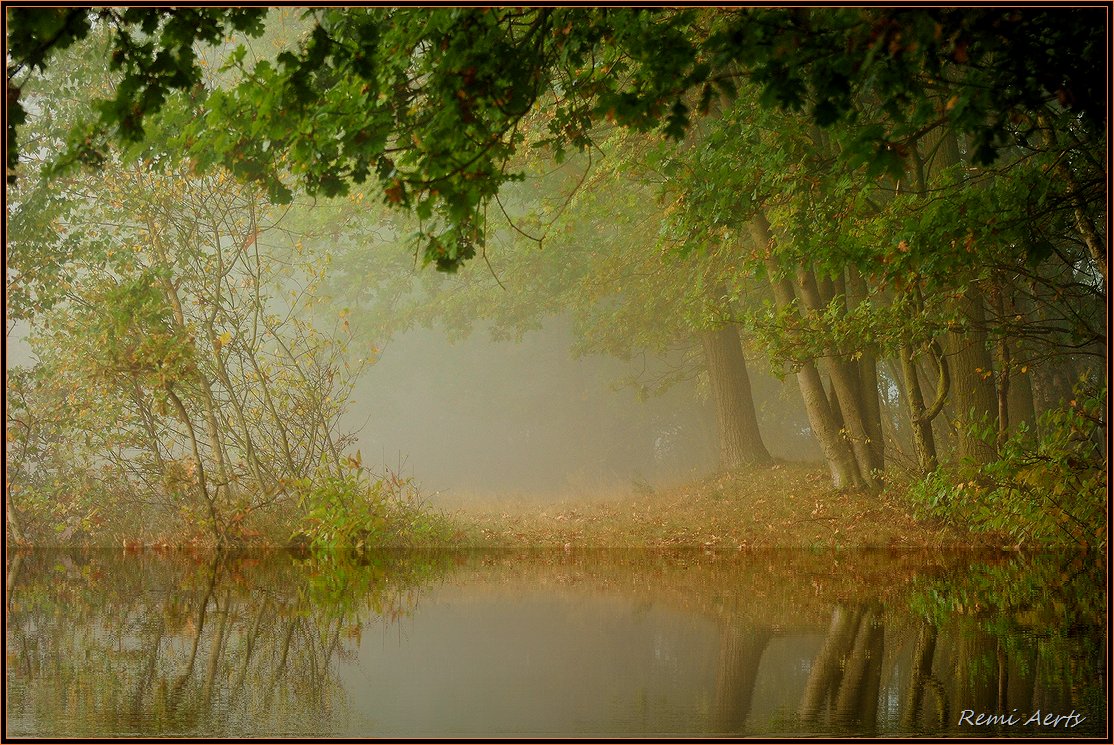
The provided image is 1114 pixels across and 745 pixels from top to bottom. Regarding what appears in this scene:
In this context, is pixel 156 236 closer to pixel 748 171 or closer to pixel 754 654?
pixel 748 171

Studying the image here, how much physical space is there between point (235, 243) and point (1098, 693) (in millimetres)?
12136

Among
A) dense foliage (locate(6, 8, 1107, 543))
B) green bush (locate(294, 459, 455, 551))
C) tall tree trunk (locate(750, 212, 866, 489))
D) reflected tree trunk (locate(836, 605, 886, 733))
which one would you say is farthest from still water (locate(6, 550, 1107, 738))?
tall tree trunk (locate(750, 212, 866, 489))

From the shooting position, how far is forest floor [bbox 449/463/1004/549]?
13319mm

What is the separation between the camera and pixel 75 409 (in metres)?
13.8

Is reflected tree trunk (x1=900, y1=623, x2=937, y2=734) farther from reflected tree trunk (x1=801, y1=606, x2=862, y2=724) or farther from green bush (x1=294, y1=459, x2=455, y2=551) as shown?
green bush (x1=294, y1=459, x2=455, y2=551)

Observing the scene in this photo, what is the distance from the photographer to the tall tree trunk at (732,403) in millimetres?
22375

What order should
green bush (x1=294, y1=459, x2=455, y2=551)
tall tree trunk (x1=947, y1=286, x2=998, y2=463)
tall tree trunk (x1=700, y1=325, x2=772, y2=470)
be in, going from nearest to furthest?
green bush (x1=294, y1=459, x2=455, y2=551)
tall tree trunk (x1=947, y1=286, x2=998, y2=463)
tall tree trunk (x1=700, y1=325, x2=772, y2=470)

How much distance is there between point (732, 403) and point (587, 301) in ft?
15.4

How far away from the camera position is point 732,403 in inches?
909

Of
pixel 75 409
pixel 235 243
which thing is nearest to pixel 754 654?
pixel 235 243

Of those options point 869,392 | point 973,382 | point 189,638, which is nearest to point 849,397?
point 869,392

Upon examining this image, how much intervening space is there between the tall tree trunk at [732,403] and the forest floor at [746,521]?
183 cm

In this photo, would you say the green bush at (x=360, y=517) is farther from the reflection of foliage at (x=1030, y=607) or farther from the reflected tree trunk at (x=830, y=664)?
the reflection of foliage at (x=1030, y=607)

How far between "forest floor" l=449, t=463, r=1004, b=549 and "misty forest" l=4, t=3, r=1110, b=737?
11 centimetres
